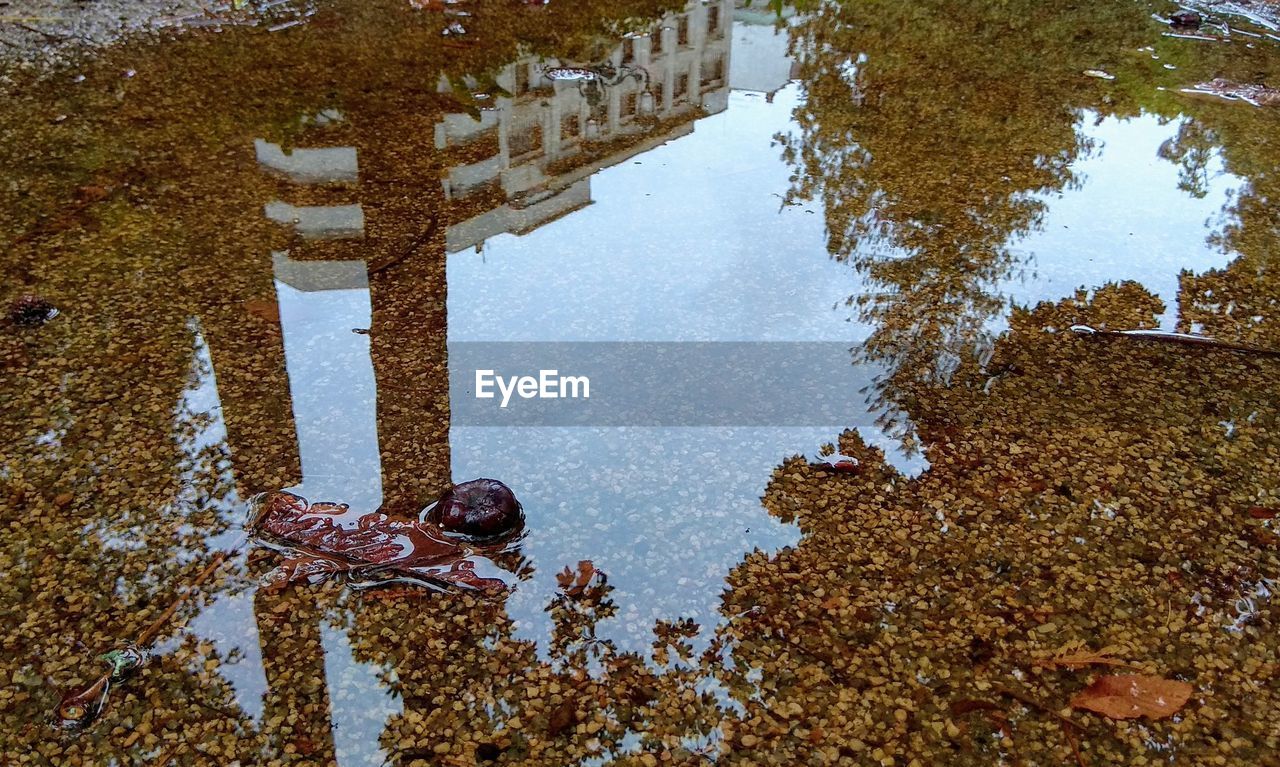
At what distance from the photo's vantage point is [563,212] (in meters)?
3.25

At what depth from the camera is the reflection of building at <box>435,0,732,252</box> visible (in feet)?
10.7

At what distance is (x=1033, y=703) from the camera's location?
5.41 feet

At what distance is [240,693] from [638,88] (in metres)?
3.42

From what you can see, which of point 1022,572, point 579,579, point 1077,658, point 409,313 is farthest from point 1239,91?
point 579,579

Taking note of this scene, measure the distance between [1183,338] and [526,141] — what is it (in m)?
2.52

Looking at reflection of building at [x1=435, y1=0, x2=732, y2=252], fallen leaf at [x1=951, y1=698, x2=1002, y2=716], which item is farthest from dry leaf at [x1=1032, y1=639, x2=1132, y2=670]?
reflection of building at [x1=435, y1=0, x2=732, y2=252]

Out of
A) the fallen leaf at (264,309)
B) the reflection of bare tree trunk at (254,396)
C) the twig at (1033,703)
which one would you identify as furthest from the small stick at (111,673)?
the twig at (1033,703)

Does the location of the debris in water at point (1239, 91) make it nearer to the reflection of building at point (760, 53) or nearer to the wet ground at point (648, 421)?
the wet ground at point (648, 421)

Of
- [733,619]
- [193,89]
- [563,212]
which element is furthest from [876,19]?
[733,619]

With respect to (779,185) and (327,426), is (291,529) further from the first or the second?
(779,185)

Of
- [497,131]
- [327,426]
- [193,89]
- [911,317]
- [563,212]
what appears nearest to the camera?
[327,426]

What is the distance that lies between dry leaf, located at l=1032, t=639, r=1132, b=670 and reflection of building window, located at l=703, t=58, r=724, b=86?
3.25 meters

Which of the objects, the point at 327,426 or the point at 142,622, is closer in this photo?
the point at 142,622

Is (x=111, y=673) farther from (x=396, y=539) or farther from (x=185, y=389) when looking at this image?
(x=185, y=389)
